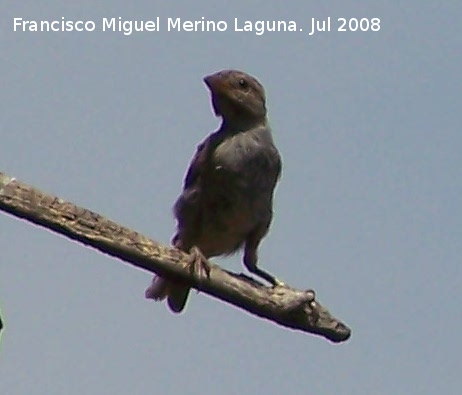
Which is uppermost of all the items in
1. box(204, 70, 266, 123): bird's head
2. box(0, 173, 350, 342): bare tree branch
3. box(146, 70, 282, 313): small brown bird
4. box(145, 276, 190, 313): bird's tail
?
box(204, 70, 266, 123): bird's head

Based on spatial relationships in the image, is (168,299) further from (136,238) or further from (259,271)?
(136,238)

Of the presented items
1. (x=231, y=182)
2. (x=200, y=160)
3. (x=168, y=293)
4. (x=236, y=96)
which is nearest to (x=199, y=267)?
(x=168, y=293)

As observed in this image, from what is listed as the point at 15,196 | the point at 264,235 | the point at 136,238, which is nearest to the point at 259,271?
the point at 264,235

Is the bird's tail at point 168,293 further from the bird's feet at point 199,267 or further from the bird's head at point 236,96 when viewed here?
the bird's feet at point 199,267

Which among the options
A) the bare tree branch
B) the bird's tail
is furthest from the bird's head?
the bare tree branch

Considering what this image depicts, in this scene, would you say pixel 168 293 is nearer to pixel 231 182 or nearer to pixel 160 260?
pixel 231 182

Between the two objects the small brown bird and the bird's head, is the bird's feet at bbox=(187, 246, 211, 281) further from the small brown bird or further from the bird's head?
the bird's head

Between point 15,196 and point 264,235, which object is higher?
point 264,235
